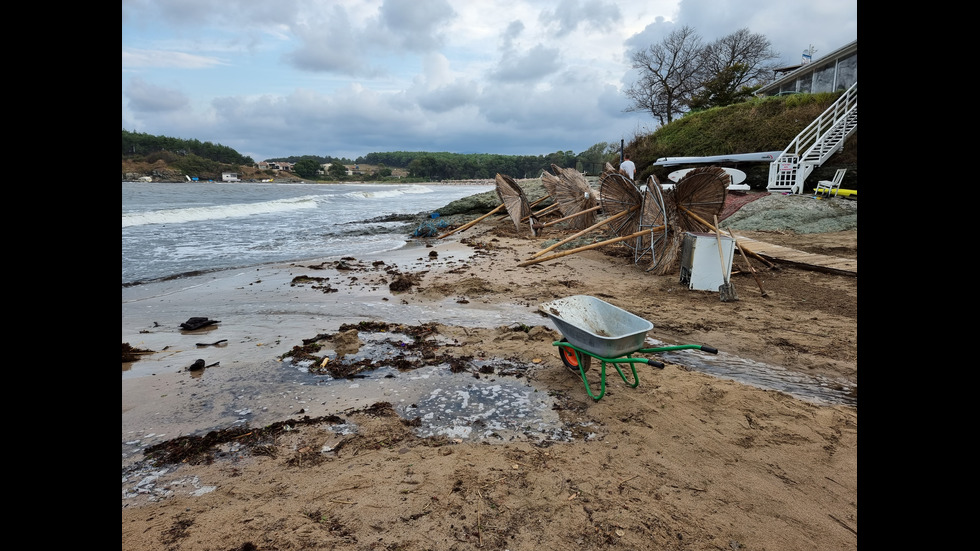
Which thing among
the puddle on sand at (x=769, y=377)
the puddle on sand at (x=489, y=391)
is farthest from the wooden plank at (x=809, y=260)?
the puddle on sand at (x=489, y=391)

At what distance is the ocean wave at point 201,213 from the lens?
74.7 ft

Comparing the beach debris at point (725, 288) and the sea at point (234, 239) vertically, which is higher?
the sea at point (234, 239)

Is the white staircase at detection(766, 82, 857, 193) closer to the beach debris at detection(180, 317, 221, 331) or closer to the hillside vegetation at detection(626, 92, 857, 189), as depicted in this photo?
the hillside vegetation at detection(626, 92, 857, 189)

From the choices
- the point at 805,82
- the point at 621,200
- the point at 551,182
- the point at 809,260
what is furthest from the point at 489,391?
the point at 805,82

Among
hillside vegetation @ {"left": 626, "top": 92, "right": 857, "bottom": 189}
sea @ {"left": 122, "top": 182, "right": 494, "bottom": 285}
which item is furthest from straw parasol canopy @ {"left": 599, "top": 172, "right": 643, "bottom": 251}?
hillside vegetation @ {"left": 626, "top": 92, "right": 857, "bottom": 189}

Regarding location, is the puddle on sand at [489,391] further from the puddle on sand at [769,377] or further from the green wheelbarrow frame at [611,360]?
the green wheelbarrow frame at [611,360]

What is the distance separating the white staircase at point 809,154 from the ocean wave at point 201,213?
27.7m

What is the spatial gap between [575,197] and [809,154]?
10512 millimetres

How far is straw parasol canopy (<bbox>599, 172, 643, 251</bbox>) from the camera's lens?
1099 cm

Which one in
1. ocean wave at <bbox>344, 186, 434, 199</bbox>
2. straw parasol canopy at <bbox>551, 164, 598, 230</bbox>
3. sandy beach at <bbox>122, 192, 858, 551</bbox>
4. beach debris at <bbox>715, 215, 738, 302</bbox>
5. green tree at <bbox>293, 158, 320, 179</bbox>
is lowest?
sandy beach at <bbox>122, 192, 858, 551</bbox>

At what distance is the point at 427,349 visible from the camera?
231 inches

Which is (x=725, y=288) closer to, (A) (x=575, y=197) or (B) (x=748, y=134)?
(A) (x=575, y=197)

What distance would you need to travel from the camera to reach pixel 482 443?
3.75 metres

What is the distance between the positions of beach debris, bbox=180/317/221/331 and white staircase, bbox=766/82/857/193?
793 inches
